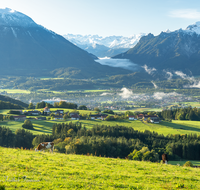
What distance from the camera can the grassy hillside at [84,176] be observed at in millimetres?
15594

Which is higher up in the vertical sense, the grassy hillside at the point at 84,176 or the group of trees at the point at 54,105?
the grassy hillside at the point at 84,176

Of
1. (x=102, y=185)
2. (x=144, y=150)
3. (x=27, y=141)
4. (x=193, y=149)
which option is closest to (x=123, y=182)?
(x=102, y=185)

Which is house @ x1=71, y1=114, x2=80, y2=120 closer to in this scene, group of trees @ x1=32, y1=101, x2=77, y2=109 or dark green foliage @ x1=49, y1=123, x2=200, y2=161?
dark green foliage @ x1=49, y1=123, x2=200, y2=161

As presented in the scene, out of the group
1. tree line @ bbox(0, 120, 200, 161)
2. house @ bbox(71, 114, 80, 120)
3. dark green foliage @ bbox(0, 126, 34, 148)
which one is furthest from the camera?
house @ bbox(71, 114, 80, 120)

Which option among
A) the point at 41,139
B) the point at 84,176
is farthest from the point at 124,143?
the point at 84,176

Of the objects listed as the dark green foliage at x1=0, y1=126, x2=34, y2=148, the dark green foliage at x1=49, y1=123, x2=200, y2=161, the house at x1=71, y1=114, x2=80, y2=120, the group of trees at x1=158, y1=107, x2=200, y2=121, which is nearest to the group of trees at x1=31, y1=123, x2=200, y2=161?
the dark green foliage at x1=49, y1=123, x2=200, y2=161

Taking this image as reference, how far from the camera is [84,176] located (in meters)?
17.6

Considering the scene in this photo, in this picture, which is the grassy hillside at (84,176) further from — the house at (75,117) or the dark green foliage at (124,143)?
the house at (75,117)

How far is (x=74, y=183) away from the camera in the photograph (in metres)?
15.9

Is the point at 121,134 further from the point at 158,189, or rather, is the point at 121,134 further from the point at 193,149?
the point at 158,189

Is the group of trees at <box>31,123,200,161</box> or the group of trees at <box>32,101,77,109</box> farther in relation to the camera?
the group of trees at <box>32,101,77,109</box>

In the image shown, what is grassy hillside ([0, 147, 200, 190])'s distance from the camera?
15.6 metres

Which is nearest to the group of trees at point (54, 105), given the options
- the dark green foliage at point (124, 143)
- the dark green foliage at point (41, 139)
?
the dark green foliage at point (124, 143)

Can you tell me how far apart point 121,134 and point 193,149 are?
25834 mm
